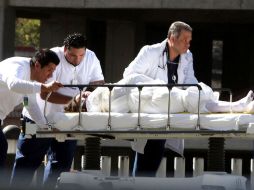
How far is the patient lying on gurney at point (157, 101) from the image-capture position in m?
8.18

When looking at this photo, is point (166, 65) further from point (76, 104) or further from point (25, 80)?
point (25, 80)

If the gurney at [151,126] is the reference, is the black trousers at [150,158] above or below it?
below

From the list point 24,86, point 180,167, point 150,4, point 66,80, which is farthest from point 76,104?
point 150,4

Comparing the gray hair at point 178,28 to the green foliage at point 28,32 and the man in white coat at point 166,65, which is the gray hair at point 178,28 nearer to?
the man in white coat at point 166,65

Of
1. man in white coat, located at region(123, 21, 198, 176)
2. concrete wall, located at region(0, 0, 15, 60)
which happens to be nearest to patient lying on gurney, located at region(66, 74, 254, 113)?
man in white coat, located at region(123, 21, 198, 176)

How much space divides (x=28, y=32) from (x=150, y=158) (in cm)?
3287

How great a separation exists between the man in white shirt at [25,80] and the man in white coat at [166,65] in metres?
0.68

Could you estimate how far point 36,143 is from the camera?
9273mm

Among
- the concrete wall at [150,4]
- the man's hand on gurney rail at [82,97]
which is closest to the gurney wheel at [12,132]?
the man's hand on gurney rail at [82,97]

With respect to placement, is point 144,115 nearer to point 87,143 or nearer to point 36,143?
point 87,143

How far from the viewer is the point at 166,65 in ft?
30.2

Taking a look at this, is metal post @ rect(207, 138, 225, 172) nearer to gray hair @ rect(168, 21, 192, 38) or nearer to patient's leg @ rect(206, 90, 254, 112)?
patient's leg @ rect(206, 90, 254, 112)

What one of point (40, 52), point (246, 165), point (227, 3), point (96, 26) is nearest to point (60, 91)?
point (40, 52)

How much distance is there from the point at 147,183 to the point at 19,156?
1690mm
